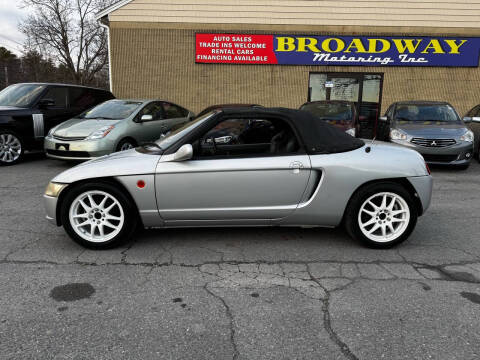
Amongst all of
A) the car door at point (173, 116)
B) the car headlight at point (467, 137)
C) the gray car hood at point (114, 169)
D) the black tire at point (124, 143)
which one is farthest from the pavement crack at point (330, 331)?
the car door at point (173, 116)

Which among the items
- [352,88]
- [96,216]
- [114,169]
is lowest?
[96,216]

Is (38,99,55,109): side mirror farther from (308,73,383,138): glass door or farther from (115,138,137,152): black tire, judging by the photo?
(308,73,383,138): glass door

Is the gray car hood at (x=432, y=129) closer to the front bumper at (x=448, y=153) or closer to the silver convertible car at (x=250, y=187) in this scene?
the front bumper at (x=448, y=153)

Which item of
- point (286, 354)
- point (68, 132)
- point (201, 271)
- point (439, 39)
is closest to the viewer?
point (286, 354)

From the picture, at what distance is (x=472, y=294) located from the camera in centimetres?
291

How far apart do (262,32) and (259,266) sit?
12.2 metres

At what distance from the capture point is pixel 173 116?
948 centimetres

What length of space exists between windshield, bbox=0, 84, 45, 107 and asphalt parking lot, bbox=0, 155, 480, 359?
5.16m

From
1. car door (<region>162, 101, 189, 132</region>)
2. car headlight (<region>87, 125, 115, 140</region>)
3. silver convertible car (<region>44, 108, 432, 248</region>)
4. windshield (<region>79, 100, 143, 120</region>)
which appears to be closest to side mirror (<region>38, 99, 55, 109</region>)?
windshield (<region>79, 100, 143, 120</region>)

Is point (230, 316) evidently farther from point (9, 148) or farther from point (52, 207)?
point (9, 148)

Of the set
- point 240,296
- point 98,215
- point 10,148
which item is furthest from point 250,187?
point 10,148

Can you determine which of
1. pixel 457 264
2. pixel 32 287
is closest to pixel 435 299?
pixel 457 264

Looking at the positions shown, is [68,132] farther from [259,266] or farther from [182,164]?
[259,266]

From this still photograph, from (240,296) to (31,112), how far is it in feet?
24.6
